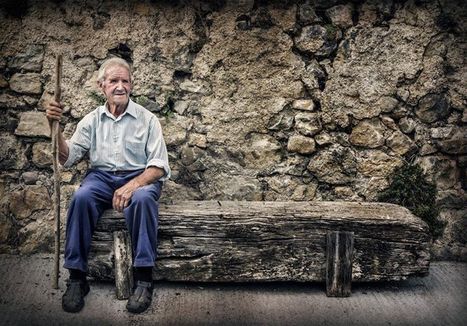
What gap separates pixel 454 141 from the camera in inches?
153

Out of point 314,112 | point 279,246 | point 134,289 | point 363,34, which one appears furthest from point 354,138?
point 134,289

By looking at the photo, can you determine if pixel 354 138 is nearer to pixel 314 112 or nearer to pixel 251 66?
pixel 314 112

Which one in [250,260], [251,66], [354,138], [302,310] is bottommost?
[302,310]

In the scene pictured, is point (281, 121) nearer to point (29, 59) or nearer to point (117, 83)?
point (117, 83)

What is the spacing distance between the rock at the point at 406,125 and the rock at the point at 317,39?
792 mm

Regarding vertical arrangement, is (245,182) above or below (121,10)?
below

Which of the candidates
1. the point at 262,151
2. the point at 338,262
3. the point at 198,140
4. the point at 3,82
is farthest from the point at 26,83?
the point at 338,262

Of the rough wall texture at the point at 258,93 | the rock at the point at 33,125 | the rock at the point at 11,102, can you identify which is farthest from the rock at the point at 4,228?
the rock at the point at 11,102

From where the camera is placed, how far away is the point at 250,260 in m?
3.32

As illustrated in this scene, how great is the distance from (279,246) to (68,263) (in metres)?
1.37

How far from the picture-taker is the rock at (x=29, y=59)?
380 centimetres

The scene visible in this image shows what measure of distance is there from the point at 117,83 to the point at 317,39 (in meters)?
1.57

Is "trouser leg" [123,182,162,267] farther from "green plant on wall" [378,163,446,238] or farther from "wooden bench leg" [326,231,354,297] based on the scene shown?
"green plant on wall" [378,163,446,238]

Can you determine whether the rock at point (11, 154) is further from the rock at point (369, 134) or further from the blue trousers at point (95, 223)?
the rock at point (369, 134)
